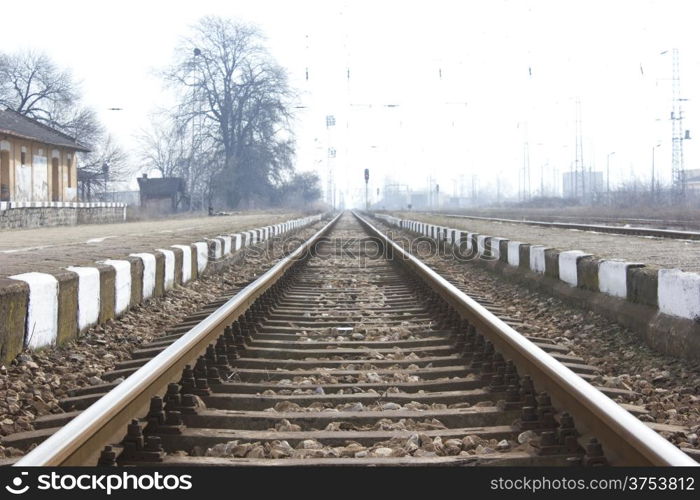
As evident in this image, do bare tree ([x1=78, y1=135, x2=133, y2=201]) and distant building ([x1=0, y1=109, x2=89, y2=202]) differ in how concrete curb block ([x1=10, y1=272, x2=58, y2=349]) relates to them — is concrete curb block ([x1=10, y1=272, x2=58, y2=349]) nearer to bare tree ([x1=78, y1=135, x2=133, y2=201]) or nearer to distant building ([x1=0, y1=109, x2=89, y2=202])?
distant building ([x1=0, y1=109, x2=89, y2=202])

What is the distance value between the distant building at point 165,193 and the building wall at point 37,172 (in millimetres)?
20834

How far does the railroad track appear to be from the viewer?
322cm

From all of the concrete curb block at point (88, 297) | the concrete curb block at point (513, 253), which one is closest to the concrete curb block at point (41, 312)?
the concrete curb block at point (88, 297)

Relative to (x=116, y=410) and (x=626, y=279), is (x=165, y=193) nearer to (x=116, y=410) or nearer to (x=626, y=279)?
(x=626, y=279)

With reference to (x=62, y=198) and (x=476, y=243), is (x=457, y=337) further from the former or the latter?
(x=62, y=198)

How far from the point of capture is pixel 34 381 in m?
4.82

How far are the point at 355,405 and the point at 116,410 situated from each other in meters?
1.25

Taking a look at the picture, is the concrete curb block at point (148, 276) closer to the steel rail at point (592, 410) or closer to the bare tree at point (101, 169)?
the steel rail at point (592, 410)

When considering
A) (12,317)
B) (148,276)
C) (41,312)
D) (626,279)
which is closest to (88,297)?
(41,312)

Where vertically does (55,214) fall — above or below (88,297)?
above

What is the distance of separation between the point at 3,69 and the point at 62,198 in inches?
1203

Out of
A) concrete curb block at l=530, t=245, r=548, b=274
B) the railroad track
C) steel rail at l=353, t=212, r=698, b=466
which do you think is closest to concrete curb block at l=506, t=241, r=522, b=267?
concrete curb block at l=530, t=245, r=548, b=274

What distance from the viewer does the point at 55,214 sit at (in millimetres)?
30750

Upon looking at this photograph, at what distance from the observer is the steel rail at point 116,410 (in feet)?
9.46
